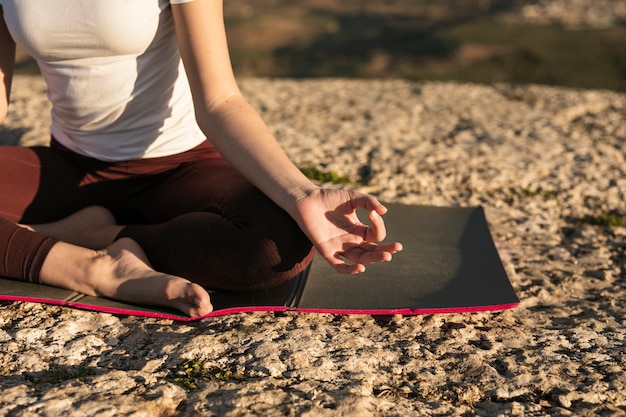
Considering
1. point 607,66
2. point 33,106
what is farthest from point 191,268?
point 607,66

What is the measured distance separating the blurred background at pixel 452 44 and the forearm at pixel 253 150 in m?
29.0

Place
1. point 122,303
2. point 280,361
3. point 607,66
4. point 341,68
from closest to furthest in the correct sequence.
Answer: point 280,361, point 122,303, point 607,66, point 341,68

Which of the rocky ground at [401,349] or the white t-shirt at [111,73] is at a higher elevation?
the white t-shirt at [111,73]

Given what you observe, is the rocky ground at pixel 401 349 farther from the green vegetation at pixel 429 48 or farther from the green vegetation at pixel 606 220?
the green vegetation at pixel 429 48

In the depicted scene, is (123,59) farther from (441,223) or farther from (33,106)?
(33,106)

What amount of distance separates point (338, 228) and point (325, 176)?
6.11 ft

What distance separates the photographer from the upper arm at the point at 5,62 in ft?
9.64

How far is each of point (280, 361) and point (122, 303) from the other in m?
0.67

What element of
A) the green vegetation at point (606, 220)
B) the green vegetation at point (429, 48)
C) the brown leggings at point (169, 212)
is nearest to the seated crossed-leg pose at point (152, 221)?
the brown leggings at point (169, 212)

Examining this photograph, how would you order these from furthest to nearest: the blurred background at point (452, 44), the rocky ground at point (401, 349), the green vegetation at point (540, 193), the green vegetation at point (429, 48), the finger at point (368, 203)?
the blurred background at point (452, 44)
the green vegetation at point (429, 48)
the green vegetation at point (540, 193)
the finger at point (368, 203)
the rocky ground at point (401, 349)

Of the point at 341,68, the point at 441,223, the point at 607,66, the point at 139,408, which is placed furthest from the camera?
the point at 341,68

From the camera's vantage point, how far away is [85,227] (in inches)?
119

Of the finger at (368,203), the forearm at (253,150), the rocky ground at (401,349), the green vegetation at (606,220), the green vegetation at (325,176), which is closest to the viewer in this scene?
the rocky ground at (401,349)

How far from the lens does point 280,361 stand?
7.39 ft
